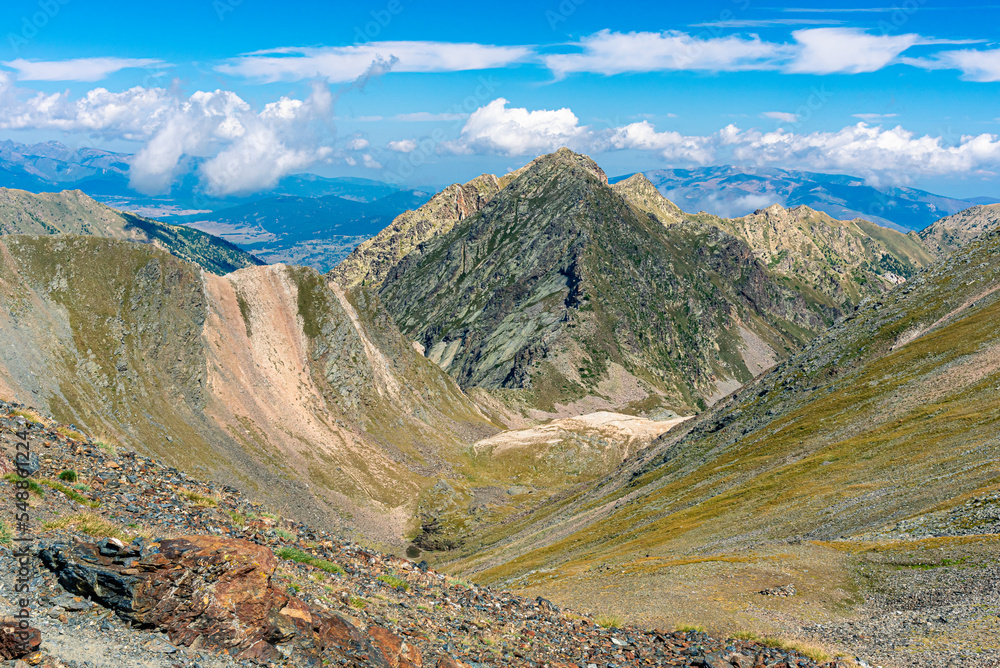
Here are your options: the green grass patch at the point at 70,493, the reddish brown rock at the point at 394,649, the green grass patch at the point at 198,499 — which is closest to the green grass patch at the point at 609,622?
the reddish brown rock at the point at 394,649

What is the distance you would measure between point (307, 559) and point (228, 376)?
98432 mm

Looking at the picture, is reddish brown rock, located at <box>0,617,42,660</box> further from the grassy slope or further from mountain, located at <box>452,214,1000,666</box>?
the grassy slope

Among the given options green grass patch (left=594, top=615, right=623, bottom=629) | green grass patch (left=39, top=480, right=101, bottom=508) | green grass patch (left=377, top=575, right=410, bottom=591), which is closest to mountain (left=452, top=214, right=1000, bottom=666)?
green grass patch (left=594, top=615, right=623, bottom=629)

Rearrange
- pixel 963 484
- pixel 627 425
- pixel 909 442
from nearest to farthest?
1. pixel 963 484
2. pixel 909 442
3. pixel 627 425

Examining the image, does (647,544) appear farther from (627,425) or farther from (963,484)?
(627,425)

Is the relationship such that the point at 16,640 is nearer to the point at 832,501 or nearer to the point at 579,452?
the point at 832,501

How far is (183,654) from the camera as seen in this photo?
1335 centimetres

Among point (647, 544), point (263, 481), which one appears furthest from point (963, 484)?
point (263, 481)

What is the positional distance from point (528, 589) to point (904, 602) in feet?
92.9

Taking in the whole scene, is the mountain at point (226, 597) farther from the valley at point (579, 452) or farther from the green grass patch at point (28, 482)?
the valley at point (579, 452)

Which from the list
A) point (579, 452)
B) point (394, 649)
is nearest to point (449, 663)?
point (394, 649)

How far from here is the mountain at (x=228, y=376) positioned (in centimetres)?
8981

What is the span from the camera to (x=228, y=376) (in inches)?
4338

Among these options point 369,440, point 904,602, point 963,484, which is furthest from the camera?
point 369,440
